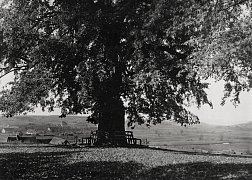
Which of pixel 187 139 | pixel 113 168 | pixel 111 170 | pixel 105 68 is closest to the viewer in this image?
pixel 111 170

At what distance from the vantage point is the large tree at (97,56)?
75.4 ft

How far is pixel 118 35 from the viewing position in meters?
26.8

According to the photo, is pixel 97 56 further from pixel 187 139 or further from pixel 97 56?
pixel 187 139

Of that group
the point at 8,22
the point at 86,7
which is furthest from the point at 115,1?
the point at 8,22

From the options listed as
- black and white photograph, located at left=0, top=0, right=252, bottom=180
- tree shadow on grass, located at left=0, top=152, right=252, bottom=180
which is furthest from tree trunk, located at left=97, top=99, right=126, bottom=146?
tree shadow on grass, located at left=0, top=152, right=252, bottom=180

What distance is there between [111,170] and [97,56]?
1134cm

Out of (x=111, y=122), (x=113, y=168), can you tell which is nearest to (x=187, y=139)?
(x=111, y=122)

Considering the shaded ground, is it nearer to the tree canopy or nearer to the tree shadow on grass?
the tree shadow on grass

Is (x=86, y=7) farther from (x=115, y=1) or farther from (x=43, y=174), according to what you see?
(x=43, y=174)

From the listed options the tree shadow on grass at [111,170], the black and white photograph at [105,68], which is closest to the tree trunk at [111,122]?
the black and white photograph at [105,68]

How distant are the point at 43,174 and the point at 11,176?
1.22 meters

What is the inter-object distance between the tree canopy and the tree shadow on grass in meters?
7.13

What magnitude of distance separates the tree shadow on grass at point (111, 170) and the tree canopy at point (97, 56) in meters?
7.13

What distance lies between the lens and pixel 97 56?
24406 mm
